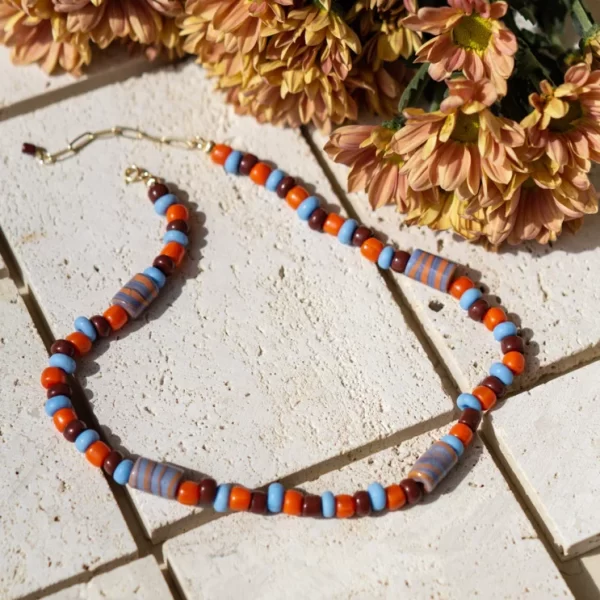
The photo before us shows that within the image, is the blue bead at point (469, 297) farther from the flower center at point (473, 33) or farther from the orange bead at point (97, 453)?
the orange bead at point (97, 453)

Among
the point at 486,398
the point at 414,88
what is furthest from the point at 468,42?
the point at 486,398

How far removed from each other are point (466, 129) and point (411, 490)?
398mm

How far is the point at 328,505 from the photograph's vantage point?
1.05 meters

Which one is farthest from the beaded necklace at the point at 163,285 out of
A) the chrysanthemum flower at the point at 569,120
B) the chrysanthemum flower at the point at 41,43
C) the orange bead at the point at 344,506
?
the chrysanthemum flower at the point at 569,120

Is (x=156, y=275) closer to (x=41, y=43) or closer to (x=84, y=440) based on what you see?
(x=84, y=440)

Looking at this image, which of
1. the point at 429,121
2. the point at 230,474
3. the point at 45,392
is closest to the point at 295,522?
the point at 230,474

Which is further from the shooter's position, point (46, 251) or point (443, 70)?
point (46, 251)

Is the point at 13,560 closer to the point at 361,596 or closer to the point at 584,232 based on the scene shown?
the point at 361,596

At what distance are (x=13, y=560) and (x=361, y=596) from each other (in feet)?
1.24

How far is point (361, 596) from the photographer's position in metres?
1.02

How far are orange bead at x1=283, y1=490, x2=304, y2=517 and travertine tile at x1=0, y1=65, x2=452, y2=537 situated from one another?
0.03 metres

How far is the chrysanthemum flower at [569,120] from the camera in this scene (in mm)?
972

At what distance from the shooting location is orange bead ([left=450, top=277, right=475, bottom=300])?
1.17 meters

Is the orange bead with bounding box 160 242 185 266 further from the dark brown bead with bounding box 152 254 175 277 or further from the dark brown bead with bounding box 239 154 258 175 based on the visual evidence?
the dark brown bead with bounding box 239 154 258 175
